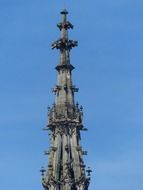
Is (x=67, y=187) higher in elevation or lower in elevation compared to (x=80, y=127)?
lower

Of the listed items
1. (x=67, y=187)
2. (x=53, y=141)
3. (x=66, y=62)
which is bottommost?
(x=67, y=187)

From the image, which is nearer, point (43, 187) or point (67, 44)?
point (43, 187)

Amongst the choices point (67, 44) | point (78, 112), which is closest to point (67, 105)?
point (78, 112)

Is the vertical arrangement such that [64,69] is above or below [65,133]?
above

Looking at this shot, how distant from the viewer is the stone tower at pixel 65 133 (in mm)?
84137

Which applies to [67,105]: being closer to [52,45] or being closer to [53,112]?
[53,112]

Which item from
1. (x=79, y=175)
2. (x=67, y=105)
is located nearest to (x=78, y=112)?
(x=67, y=105)

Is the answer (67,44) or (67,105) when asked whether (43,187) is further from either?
(67,44)

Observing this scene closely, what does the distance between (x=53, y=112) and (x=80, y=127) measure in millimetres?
3450

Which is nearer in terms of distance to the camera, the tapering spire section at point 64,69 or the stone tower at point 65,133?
the stone tower at point 65,133

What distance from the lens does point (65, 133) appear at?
8738cm

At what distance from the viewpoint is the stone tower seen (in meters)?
84.1

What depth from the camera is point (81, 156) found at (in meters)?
86.2

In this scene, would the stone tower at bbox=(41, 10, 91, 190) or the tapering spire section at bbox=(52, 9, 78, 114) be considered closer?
the stone tower at bbox=(41, 10, 91, 190)
